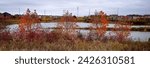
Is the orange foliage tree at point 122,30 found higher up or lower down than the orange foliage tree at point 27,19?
lower down

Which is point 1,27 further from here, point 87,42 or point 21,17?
point 87,42

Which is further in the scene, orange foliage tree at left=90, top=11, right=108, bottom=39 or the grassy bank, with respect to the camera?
orange foliage tree at left=90, top=11, right=108, bottom=39

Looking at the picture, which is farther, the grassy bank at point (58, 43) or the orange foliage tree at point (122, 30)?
the orange foliage tree at point (122, 30)

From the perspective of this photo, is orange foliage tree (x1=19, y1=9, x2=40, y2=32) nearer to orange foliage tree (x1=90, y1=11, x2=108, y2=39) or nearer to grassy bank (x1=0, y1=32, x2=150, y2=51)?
grassy bank (x1=0, y1=32, x2=150, y2=51)

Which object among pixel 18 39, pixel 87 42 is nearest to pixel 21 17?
pixel 18 39

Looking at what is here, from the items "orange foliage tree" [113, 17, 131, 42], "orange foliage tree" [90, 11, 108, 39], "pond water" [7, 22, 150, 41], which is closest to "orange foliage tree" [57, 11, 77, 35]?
"pond water" [7, 22, 150, 41]

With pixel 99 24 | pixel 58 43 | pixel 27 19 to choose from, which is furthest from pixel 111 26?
pixel 27 19

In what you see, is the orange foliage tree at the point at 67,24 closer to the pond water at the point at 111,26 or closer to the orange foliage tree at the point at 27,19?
the pond water at the point at 111,26

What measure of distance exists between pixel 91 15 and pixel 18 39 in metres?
1.82

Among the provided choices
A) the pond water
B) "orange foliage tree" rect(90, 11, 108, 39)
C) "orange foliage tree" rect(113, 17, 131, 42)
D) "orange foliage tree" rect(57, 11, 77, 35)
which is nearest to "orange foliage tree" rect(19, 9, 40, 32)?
the pond water

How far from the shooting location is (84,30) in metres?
18.6

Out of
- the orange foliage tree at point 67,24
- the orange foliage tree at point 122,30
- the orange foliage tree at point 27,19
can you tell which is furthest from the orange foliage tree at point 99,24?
the orange foliage tree at point 27,19

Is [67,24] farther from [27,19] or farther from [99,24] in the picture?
[27,19]

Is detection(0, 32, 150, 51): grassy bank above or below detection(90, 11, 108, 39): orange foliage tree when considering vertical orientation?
below
